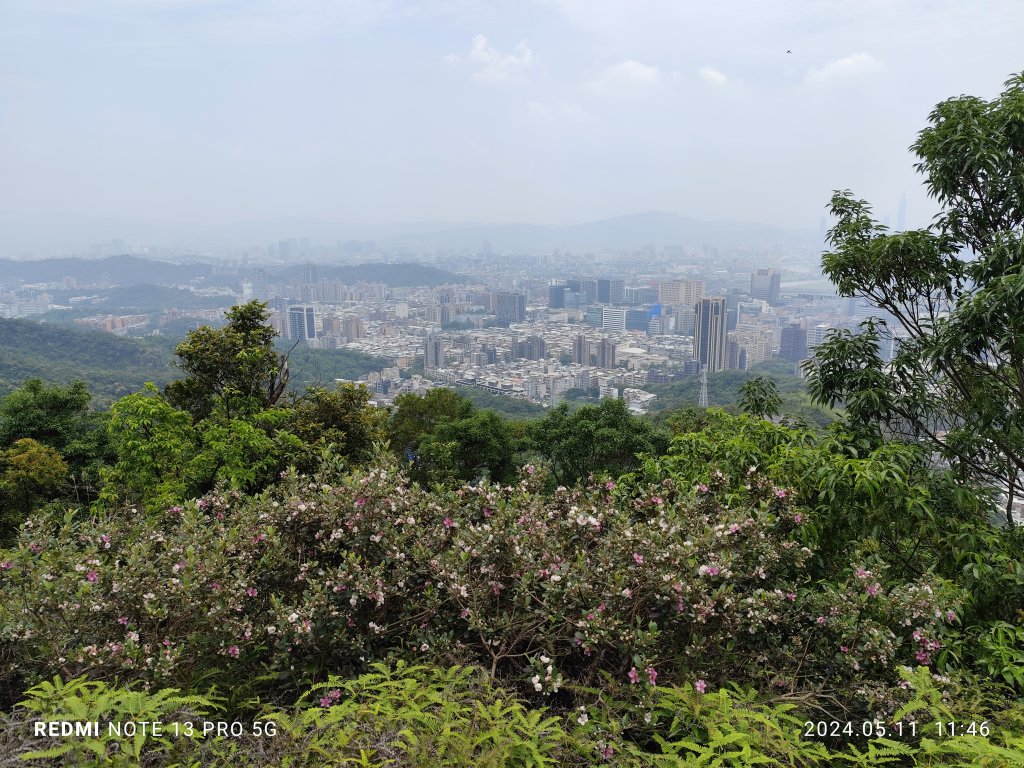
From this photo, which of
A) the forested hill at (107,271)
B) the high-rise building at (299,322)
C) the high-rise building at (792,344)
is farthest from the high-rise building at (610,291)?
the forested hill at (107,271)

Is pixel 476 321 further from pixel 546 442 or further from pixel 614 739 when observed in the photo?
pixel 614 739

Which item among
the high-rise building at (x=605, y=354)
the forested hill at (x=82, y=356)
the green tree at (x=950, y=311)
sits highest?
the green tree at (x=950, y=311)

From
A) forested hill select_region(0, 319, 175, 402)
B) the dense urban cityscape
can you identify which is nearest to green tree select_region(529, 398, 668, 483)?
the dense urban cityscape

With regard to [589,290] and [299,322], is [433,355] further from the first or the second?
[589,290]

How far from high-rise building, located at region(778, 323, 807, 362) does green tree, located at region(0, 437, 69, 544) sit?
2019 inches

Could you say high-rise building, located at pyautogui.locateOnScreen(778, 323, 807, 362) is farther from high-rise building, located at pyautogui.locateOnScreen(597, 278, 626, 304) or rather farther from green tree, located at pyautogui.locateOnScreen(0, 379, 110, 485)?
green tree, located at pyautogui.locateOnScreen(0, 379, 110, 485)

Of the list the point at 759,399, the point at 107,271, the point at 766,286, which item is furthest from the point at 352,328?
the point at 759,399

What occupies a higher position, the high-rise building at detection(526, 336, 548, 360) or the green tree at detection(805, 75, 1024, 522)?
the green tree at detection(805, 75, 1024, 522)

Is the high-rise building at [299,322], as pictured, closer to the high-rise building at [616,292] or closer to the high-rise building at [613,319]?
the high-rise building at [613,319]

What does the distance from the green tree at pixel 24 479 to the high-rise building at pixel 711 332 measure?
52041mm

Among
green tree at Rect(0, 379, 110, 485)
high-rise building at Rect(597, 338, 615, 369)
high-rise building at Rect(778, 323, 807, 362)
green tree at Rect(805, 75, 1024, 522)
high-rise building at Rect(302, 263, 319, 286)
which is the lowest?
high-rise building at Rect(597, 338, 615, 369)

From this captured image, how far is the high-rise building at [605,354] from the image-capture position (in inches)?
2367

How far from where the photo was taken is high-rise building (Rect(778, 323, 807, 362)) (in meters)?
51.7

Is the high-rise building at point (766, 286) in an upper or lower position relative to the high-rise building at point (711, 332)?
upper
